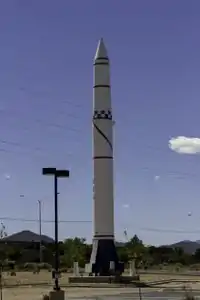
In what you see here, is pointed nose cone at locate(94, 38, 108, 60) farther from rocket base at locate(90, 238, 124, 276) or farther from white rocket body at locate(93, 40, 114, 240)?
rocket base at locate(90, 238, 124, 276)

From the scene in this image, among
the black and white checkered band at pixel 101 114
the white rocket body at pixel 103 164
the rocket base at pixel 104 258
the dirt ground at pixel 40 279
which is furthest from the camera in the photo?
the black and white checkered band at pixel 101 114

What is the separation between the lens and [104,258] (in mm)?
75438

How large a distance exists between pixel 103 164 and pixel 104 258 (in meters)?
9.54

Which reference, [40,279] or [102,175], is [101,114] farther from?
[40,279]

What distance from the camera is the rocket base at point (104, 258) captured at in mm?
75188

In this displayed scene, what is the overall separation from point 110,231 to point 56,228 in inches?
1534

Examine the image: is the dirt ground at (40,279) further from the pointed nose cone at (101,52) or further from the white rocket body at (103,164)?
the pointed nose cone at (101,52)

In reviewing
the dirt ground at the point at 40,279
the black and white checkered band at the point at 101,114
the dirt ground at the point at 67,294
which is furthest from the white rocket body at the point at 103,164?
the dirt ground at the point at 67,294

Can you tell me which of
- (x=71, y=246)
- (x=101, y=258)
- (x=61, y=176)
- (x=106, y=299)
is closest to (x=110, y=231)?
(x=101, y=258)

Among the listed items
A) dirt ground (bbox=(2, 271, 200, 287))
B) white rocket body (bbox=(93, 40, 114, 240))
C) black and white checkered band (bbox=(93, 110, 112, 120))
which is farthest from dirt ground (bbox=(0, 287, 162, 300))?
black and white checkered band (bbox=(93, 110, 112, 120))

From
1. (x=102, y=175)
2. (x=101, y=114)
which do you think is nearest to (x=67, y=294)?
(x=102, y=175)

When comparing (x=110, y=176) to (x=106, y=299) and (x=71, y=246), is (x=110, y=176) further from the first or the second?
(x=71, y=246)

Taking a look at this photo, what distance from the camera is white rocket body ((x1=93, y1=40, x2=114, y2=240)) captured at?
252 ft

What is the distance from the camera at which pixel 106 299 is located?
45.3 meters
